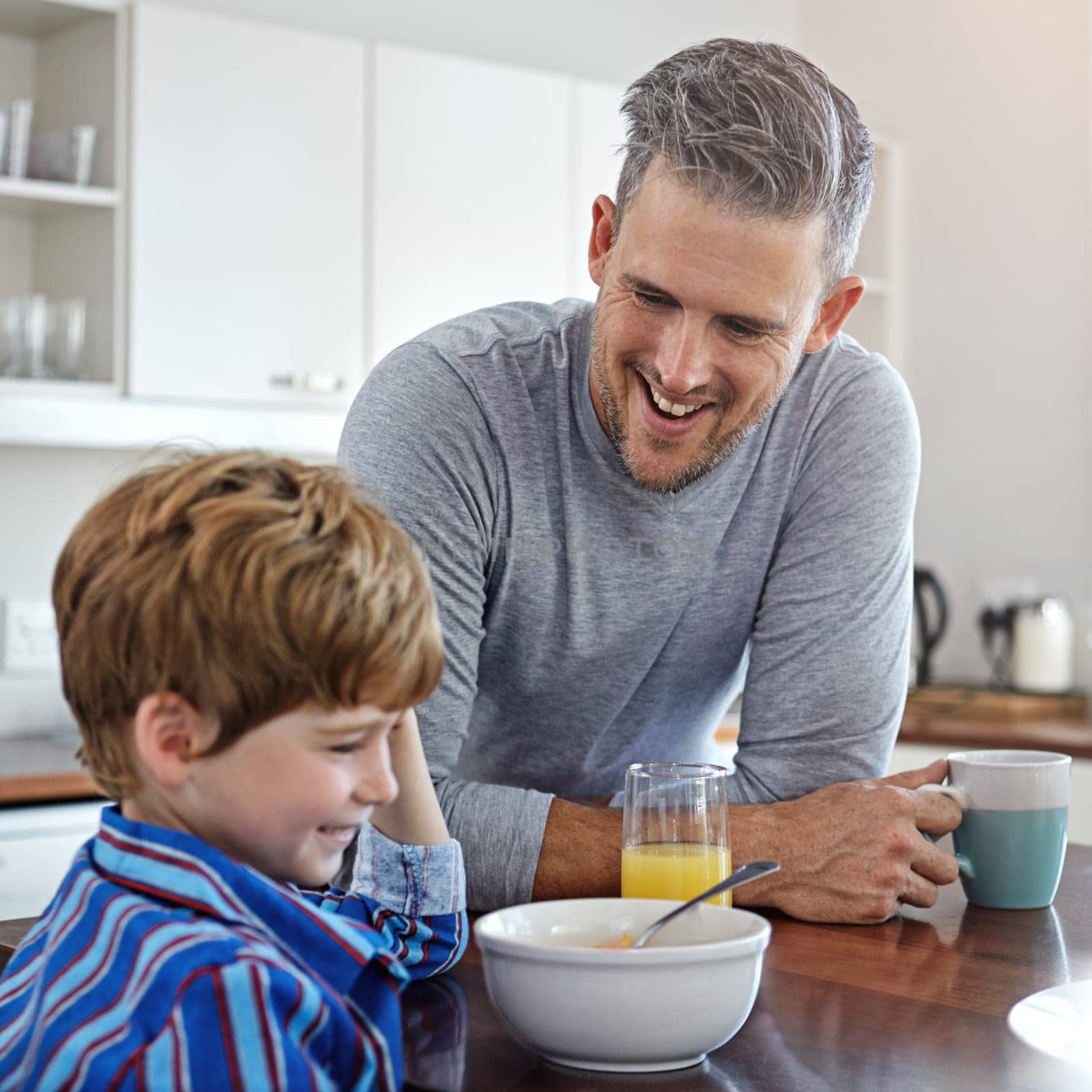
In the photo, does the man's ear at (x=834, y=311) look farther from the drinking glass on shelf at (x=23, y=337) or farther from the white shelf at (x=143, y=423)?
the drinking glass on shelf at (x=23, y=337)

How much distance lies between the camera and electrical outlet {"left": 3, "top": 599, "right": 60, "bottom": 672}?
9.88ft

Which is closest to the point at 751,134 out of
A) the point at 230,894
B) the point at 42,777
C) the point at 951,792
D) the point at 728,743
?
the point at 951,792

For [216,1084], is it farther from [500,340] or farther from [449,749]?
[500,340]

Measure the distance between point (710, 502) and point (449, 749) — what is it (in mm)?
375

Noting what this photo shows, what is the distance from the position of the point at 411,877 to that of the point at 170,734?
265 millimetres

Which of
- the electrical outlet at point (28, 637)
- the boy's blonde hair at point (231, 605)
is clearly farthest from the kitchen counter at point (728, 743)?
the boy's blonde hair at point (231, 605)

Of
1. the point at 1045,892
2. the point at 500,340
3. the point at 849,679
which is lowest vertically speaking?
the point at 1045,892

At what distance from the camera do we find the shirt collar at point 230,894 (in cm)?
71

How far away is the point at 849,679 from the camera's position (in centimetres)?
137

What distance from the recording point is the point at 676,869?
3.36 feet

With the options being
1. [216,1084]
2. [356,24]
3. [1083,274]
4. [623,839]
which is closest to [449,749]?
[623,839]

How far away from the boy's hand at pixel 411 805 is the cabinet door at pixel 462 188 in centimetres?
219

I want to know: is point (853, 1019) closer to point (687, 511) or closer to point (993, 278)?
point (687, 511)

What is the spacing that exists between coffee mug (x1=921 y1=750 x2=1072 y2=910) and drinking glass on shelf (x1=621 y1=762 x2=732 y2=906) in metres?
0.27
